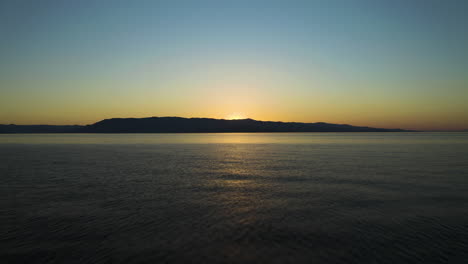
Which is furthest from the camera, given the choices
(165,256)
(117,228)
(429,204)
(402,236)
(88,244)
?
(429,204)

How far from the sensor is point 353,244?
442 inches

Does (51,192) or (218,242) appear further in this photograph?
(51,192)

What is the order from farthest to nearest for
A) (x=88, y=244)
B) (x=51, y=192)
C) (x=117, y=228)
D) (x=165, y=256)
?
(x=51, y=192) → (x=117, y=228) → (x=88, y=244) → (x=165, y=256)

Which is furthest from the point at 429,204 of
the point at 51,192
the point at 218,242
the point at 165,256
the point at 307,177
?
the point at 51,192

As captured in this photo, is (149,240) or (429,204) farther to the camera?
(429,204)

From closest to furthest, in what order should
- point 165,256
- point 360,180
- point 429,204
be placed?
point 165,256 < point 429,204 < point 360,180

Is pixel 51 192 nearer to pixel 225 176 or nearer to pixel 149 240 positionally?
pixel 149 240

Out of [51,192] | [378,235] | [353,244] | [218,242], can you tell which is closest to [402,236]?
[378,235]

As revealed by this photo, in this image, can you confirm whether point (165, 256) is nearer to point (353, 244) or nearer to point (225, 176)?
point (353, 244)

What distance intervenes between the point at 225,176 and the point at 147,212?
13350mm

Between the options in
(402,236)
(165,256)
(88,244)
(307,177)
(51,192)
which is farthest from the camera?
(307,177)

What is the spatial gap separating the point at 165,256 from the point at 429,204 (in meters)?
15.6

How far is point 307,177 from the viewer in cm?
2672

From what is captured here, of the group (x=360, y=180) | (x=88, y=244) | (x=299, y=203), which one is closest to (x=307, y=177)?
(x=360, y=180)
